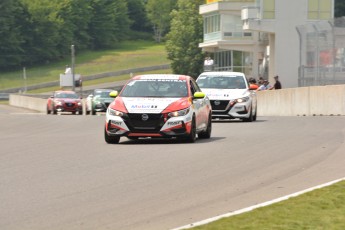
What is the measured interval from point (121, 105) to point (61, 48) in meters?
147

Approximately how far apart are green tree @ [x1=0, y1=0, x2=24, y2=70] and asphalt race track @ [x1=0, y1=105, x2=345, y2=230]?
436 ft

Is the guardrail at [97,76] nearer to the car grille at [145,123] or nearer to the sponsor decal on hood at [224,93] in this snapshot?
the sponsor decal on hood at [224,93]

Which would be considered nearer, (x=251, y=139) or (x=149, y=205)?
(x=149, y=205)

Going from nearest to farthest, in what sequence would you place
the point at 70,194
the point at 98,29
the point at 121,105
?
the point at 70,194 → the point at 121,105 → the point at 98,29

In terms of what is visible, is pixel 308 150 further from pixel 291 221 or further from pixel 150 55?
pixel 150 55

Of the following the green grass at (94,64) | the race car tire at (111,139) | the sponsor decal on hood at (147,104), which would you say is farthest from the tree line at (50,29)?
the sponsor decal on hood at (147,104)

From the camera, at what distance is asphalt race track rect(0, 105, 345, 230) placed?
35.4 ft

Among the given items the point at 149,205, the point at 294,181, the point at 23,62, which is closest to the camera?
the point at 149,205

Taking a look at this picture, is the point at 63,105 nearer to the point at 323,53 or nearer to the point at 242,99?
the point at 323,53

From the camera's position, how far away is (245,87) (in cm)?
3397

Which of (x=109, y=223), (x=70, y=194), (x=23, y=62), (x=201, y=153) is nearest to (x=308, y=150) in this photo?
(x=201, y=153)

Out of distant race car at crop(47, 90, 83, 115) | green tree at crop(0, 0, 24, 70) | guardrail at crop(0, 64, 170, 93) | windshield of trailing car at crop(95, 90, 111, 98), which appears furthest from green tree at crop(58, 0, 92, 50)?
windshield of trailing car at crop(95, 90, 111, 98)

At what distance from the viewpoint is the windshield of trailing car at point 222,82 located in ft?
111

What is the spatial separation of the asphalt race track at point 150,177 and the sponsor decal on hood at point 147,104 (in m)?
0.65
